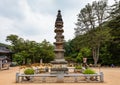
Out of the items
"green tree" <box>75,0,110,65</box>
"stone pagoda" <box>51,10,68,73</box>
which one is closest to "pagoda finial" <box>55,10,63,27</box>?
"stone pagoda" <box>51,10,68,73</box>

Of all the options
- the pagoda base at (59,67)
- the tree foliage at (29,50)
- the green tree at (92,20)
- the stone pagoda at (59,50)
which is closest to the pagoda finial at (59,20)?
the stone pagoda at (59,50)

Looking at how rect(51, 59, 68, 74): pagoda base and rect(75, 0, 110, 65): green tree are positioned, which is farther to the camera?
rect(75, 0, 110, 65): green tree

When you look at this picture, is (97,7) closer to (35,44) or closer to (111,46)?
(111,46)

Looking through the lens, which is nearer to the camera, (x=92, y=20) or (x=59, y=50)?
(x=59, y=50)

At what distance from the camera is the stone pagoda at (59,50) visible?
24220 millimetres

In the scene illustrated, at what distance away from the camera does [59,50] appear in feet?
85.2

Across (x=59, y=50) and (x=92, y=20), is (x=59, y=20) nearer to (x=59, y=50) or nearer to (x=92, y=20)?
(x=59, y=50)

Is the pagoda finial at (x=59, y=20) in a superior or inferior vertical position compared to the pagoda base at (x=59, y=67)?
superior

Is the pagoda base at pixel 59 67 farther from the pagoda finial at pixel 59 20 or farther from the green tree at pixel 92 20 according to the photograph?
the green tree at pixel 92 20

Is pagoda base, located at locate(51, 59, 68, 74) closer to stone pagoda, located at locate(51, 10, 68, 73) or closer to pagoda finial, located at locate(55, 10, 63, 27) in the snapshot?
stone pagoda, located at locate(51, 10, 68, 73)

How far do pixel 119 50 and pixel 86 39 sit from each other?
25.6 ft

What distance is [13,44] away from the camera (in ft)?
210

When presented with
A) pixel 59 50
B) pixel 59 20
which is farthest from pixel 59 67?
pixel 59 20

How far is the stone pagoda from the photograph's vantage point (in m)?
24.2
